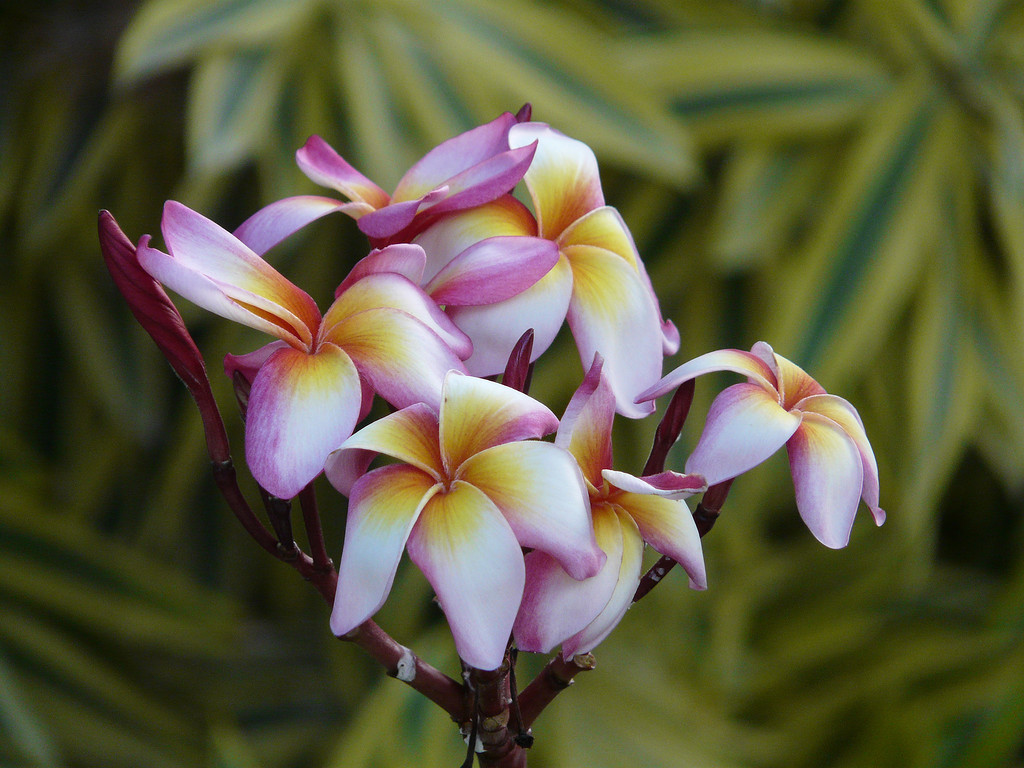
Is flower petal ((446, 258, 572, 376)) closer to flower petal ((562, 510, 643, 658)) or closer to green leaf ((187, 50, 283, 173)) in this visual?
flower petal ((562, 510, 643, 658))

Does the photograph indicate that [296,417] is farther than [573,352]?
No

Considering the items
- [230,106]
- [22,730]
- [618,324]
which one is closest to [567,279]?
[618,324]

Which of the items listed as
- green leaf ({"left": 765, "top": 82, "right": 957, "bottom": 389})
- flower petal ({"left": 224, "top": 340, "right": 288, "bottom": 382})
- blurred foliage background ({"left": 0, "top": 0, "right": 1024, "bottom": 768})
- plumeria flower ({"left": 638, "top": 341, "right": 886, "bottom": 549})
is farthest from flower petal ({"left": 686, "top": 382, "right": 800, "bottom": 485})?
green leaf ({"left": 765, "top": 82, "right": 957, "bottom": 389})

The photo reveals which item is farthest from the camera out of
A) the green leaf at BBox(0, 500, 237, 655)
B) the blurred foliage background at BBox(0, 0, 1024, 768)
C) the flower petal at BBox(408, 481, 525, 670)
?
the green leaf at BBox(0, 500, 237, 655)

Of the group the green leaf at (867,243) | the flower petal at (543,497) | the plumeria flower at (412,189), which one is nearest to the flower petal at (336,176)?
the plumeria flower at (412,189)

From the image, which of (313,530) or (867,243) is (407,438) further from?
(867,243)

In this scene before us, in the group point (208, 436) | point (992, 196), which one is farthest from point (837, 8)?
point (208, 436)

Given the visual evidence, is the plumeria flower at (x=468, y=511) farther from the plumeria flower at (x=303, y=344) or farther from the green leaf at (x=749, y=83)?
the green leaf at (x=749, y=83)

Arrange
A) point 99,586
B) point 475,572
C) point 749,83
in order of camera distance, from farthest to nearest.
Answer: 1. point 99,586
2. point 749,83
3. point 475,572
